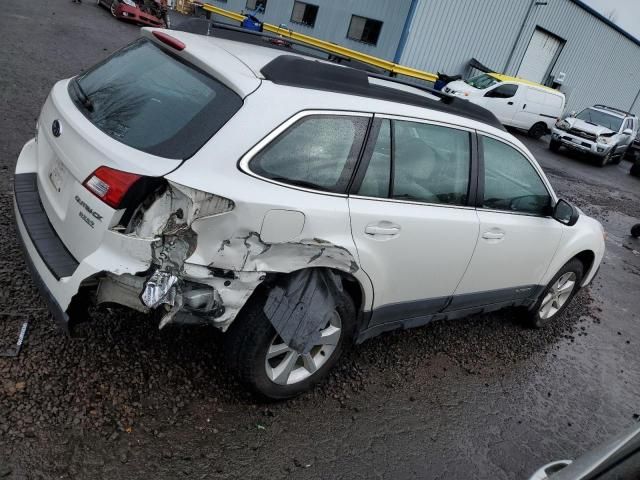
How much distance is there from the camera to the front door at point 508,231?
11.3ft

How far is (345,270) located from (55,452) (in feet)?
5.39

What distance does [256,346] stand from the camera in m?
2.58

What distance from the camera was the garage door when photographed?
23.2 m

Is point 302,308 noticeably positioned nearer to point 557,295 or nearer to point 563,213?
point 563,213

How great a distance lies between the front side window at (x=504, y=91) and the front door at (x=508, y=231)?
49.1ft

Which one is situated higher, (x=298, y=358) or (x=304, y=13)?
(x=304, y=13)

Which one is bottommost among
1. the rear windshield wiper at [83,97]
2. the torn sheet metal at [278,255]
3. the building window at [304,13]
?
the torn sheet metal at [278,255]

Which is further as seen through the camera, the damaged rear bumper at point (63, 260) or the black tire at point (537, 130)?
the black tire at point (537, 130)

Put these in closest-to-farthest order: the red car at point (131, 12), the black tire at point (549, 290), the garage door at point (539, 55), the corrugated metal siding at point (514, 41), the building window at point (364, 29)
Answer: the black tire at point (549, 290) < the red car at point (131, 12) < the corrugated metal siding at point (514, 41) < the building window at point (364, 29) < the garage door at point (539, 55)

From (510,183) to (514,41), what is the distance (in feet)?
70.6

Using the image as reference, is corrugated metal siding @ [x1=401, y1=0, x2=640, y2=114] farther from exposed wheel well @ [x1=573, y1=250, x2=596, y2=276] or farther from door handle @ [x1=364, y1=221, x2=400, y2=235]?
Answer: door handle @ [x1=364, y1=221, x2=400, y2=235]

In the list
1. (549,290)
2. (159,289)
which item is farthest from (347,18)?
(159,289)

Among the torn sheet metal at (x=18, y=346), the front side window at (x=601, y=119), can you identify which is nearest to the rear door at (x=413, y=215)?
the torn sheet metal at (x=18, y=346)

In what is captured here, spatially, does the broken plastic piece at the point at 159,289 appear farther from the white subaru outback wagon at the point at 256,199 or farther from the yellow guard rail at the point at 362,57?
the yellow guard rail at the point at 362,57
